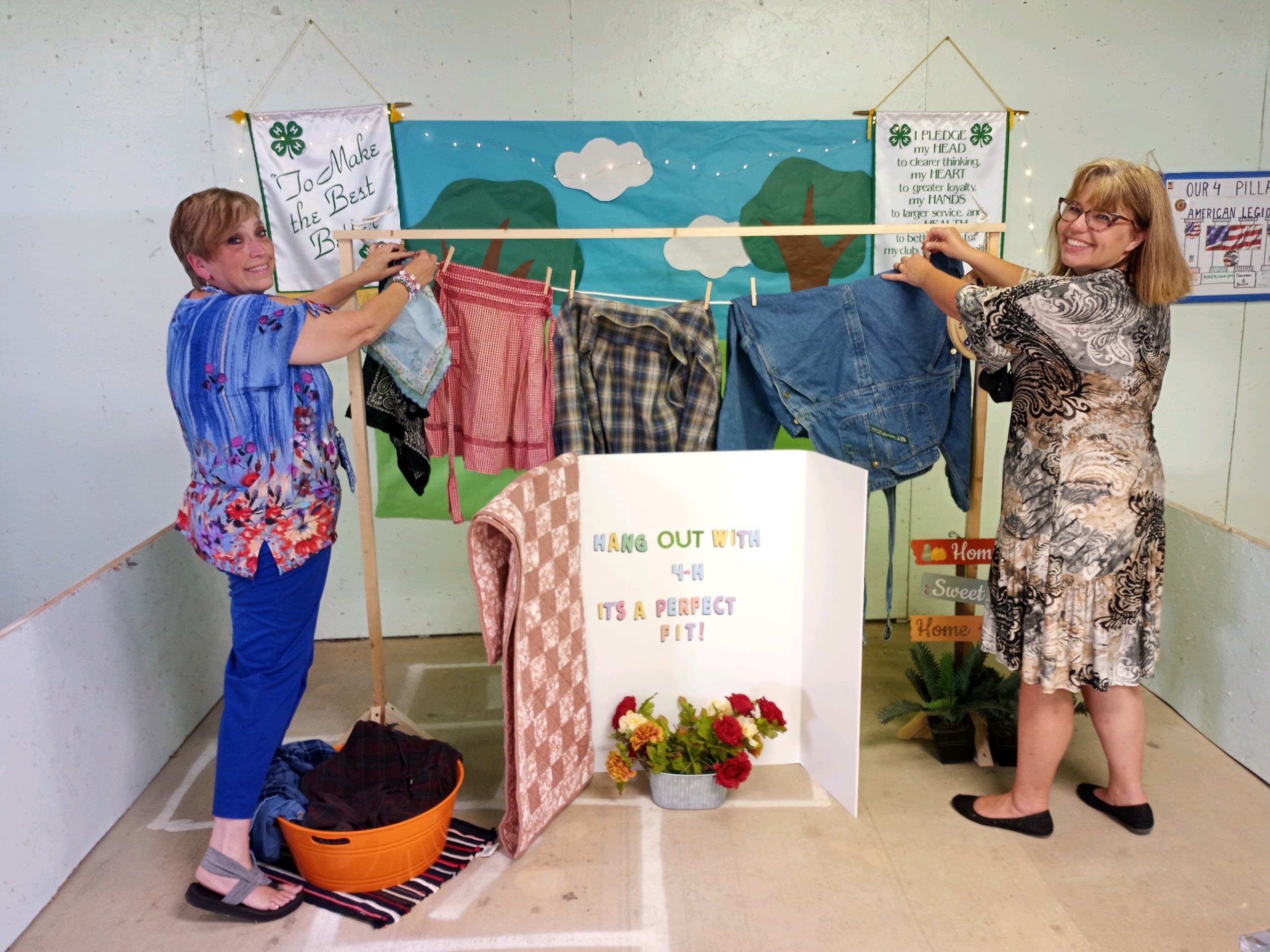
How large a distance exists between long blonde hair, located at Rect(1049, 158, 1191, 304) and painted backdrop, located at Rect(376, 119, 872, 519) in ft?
5.23

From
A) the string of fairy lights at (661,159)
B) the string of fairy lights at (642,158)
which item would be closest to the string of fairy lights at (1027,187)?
the string of fairy lights at (642,158)

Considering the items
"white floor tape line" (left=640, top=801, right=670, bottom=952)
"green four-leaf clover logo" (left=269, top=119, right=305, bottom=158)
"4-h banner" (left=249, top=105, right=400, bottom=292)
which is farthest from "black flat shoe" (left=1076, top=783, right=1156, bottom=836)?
"green four-leaf clover logo" (left=269, top=119, right=305, bottom=158)

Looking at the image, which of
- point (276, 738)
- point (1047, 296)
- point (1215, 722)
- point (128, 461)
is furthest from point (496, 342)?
point (1215, 722)

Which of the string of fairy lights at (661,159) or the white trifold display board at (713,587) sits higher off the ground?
the string of fairy lights at (661,159)

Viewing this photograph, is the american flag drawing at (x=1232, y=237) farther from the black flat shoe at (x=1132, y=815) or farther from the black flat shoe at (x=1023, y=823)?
the black flat shoe at (x=1023, y=823)

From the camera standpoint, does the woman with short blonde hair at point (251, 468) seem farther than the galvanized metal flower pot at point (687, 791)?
No

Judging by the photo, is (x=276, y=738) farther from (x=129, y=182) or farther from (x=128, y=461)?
(x=129, y=182)

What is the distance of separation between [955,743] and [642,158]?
2.36 m

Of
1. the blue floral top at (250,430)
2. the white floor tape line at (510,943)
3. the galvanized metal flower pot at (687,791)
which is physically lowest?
the white floor tape line at (510,943)

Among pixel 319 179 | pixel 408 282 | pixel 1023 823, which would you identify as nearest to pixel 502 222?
pixel 319 179

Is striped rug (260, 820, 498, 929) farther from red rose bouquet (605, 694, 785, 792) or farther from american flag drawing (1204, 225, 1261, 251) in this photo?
american flag drawing (1204, 225, 1261, 251)

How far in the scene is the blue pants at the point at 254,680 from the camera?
2.16 metres

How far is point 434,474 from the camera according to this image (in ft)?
12.4

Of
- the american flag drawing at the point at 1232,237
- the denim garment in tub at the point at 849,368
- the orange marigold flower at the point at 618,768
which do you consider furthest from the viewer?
the american flag drawing at the point at 1232,237
